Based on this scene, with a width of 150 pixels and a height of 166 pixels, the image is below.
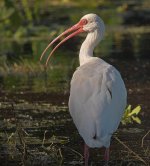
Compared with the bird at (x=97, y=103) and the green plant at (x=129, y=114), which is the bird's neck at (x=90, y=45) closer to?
the bird at (x=97, y=103)

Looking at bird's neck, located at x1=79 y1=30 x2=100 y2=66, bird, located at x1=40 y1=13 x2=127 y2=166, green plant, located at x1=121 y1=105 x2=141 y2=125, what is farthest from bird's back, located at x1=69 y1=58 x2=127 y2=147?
green plant, located at x1=121 y1=105 x2=141 y2=125

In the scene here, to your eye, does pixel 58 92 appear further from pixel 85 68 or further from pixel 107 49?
pixel 107 49

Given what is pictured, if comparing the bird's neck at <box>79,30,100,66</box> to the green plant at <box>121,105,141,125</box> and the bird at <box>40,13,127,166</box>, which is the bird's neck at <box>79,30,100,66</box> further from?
the green plant at <box>121,105,141,125</box>

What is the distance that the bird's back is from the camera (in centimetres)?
659

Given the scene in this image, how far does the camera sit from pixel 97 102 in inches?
266

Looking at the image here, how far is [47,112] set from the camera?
9.92 meters

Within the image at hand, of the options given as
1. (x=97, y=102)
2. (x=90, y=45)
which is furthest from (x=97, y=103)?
(x=90, y=45)

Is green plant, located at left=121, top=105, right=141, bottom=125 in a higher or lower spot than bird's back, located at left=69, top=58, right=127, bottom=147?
lower

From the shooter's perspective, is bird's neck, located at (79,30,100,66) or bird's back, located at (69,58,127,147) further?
bird's neck, located at (79,30,100,66)

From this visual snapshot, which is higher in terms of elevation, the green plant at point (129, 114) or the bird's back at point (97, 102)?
the bird's back at point (97, 102)

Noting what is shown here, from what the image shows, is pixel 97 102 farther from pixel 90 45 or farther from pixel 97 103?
pixel 90 45

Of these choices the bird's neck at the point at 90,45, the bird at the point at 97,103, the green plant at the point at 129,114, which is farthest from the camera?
the green plant at the point at 129,114

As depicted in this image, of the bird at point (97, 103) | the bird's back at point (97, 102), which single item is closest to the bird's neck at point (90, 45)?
the bird at point (97, 103)

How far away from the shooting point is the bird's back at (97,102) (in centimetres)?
659
